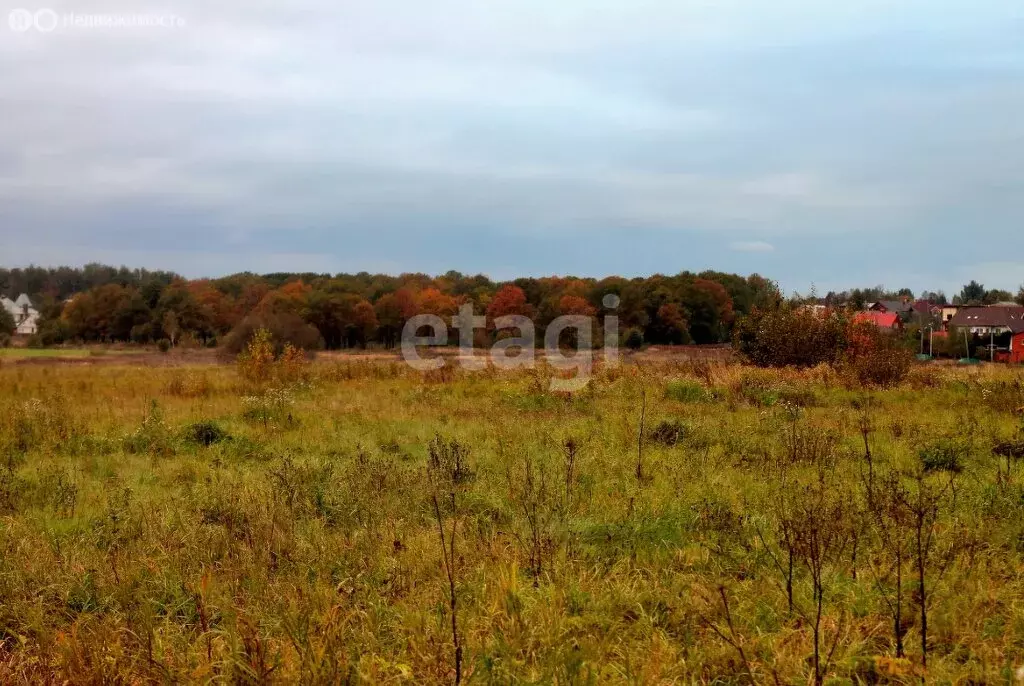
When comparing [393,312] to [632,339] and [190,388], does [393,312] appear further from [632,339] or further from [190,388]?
[190,388]

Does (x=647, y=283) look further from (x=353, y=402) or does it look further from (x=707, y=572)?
(x=707, y=572)

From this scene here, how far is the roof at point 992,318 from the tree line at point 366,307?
3221cm

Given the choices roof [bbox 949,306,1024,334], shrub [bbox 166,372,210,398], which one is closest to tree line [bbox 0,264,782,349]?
shrub [bbox 166,372,210,398]

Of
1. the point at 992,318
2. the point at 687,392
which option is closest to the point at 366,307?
the point at 687,392

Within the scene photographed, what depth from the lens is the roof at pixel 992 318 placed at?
196ft

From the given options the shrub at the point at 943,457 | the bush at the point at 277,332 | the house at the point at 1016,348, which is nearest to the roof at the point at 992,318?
the house at the point at 1016,348

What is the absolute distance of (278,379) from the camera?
14.3 meters

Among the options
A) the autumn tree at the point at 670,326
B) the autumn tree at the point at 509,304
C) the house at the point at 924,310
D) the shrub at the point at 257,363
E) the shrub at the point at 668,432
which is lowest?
the shrub at the point at 668,432

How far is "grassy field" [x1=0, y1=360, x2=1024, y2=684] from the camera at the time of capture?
9.38 feet

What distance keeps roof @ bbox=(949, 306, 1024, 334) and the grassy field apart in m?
64.6

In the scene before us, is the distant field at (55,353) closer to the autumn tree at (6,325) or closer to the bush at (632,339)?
the autumn tree at (6,325)

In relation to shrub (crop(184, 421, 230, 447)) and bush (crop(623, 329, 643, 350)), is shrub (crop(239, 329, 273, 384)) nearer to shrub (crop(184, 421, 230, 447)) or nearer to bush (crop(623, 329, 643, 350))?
shrub (crop(184, 421, 230, 447))

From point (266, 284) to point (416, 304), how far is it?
23718mm

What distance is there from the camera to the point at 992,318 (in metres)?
61.7
